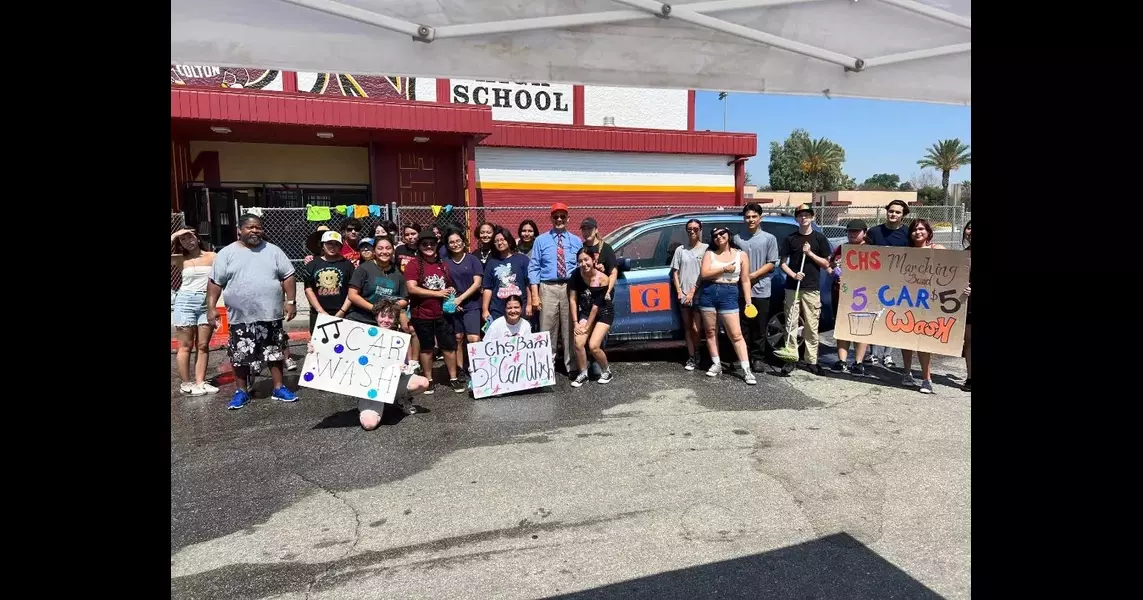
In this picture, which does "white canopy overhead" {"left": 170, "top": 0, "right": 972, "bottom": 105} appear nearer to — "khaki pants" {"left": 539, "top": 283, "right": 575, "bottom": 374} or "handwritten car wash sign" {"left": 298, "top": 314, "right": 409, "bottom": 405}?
"handwritten car wash sign" {"left": 298, "top": 314, "right": 409, "bottom": 405}

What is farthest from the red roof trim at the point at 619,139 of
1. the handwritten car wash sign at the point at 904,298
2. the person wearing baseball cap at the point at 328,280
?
the handwritten car wash sign at the point at 904,298

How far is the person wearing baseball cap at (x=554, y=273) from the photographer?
7.23 metres

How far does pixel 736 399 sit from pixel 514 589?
12.4 feet

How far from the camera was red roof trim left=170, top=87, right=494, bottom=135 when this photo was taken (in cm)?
1434

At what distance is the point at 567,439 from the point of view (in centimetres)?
532

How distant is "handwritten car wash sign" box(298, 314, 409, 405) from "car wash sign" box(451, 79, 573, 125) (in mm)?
17979

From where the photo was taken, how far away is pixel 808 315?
24.2ft

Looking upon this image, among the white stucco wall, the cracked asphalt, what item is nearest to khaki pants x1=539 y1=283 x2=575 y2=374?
the cracked asphalt
